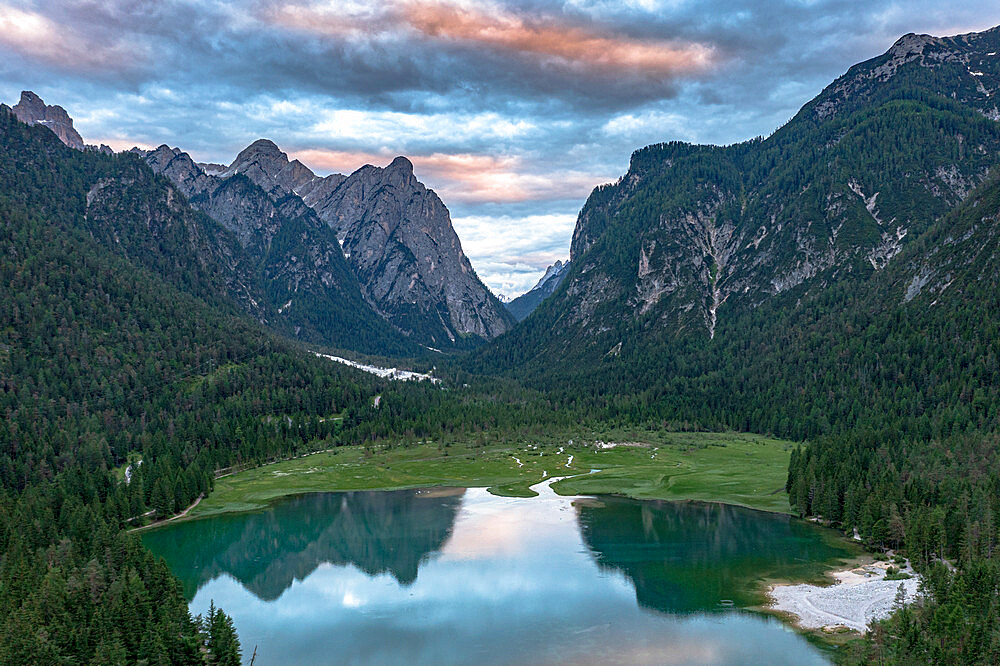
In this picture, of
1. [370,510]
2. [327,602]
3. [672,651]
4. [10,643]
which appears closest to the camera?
[10,643]

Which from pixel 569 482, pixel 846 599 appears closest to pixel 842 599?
pixel 846 599

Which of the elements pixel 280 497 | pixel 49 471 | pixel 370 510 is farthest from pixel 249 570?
pixel 49 471

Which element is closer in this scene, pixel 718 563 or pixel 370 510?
pixel 718 563

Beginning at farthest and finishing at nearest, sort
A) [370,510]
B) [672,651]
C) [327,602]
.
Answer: [370,510] → [327,602] → [672,651]

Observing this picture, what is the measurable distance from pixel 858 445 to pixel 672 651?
331 ft

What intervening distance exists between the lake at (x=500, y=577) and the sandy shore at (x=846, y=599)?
146 inches

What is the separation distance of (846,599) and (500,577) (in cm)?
4444

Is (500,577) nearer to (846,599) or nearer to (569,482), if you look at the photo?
(846,599)

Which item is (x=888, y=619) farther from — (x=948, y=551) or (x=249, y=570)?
(x=249, y=570)

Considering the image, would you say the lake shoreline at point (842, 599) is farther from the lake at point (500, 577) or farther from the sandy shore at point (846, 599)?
the lake at point (500, 577)

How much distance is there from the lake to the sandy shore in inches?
146

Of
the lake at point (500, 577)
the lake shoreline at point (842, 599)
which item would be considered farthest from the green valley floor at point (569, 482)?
the lake shoreline at point (842, 599)

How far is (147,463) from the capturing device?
176 meters

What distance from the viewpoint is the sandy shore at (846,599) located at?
83.6 metres
